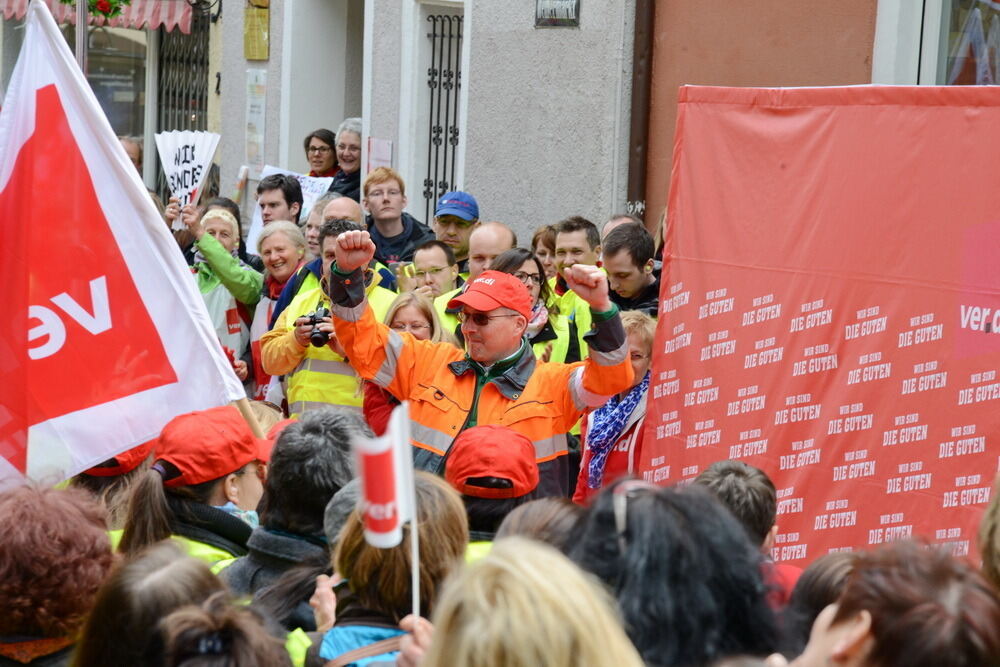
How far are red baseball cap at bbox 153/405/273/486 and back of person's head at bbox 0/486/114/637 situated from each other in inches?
29.5

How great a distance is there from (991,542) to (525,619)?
143 centimetres

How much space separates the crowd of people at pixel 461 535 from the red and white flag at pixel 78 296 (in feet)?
0.95

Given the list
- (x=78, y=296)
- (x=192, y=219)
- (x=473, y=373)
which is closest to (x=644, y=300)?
(x=473, y=373)

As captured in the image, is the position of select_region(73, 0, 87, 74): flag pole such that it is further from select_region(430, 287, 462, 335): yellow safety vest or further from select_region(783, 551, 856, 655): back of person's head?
select_region(783, 551, 856, 655): back of person's head

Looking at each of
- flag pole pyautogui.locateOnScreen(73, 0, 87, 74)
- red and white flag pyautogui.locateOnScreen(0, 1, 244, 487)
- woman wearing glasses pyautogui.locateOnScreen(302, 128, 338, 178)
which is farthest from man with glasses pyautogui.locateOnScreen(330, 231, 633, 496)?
woman wearing glasses pyautogui.locateOnScreen(302, 128, 338, 178)

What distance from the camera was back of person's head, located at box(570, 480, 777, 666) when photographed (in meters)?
2.34

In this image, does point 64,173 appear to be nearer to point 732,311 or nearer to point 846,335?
point 732,311

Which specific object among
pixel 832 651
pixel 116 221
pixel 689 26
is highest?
pixel 689 26

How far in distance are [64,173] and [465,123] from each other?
6.07m

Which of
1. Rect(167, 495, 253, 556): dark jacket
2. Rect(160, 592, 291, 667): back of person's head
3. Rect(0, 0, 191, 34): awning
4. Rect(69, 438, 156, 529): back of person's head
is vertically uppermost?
Rect(0, 0, 191, 34): awning

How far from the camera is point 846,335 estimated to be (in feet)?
14.4

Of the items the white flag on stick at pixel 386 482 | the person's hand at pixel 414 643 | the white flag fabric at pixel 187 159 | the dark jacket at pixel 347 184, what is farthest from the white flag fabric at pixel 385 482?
the dark jacket at pixel 347 184

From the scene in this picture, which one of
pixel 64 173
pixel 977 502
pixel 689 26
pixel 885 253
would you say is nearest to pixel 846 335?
pixel 885 253

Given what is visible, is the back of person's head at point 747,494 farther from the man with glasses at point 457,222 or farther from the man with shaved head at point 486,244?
the man with glasses at point 457,222
